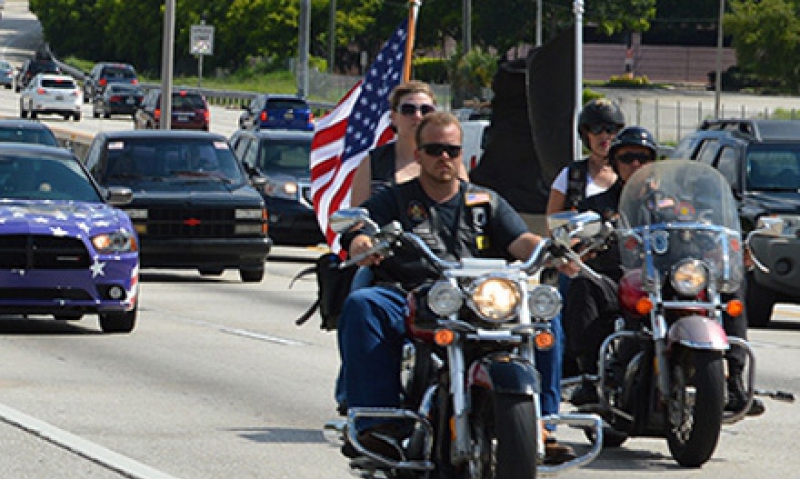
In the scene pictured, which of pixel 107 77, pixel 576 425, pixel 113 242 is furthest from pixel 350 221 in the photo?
pixel 107 77

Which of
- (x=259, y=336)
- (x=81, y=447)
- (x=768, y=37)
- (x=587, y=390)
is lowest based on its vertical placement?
(x=768, y=37)

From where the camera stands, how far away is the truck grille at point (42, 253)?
16.3 m

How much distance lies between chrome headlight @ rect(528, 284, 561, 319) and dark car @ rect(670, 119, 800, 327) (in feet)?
36.2

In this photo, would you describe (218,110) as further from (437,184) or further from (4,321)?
(437,184)

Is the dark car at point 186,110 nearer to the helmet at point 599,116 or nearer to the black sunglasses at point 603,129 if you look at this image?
the helmet at point 599,116

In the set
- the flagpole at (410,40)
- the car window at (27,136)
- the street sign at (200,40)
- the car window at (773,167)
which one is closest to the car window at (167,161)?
the car window at (27,136)

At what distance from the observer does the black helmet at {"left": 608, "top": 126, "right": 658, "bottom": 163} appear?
11.1 metres

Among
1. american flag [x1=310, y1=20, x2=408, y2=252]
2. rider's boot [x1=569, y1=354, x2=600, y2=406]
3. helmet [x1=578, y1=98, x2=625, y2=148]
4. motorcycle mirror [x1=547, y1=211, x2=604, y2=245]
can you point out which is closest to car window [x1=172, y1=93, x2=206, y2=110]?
american flag [x1=310, y1=20, x2=408, y2=252]

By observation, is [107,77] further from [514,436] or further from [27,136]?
[514,436]

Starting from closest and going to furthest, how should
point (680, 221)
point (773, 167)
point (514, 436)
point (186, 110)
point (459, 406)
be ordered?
point (514, 436)
point (459, 406)
point (680, 221)
point (773, 167)
point (186, 110)

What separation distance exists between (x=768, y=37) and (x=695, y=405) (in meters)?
86.3

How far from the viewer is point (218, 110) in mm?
89938

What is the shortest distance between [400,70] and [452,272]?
26.6ft

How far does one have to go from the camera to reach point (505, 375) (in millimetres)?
7891
